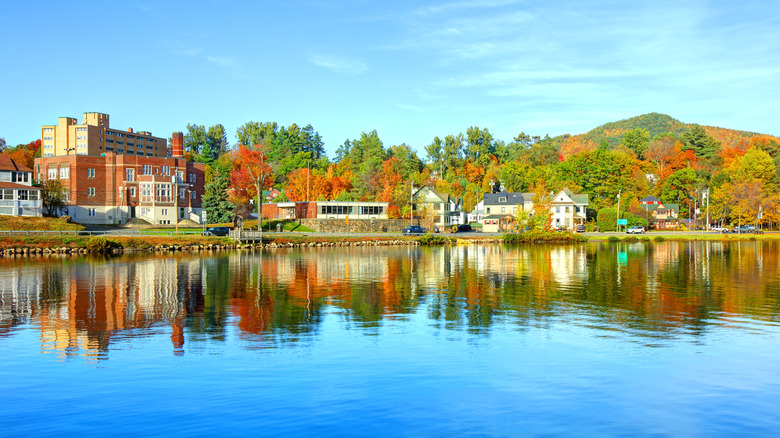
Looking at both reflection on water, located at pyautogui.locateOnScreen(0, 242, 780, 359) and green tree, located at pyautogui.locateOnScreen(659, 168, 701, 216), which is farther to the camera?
green tree, located at pyautogui.locateOnScreen(659, 168, 701, 216)

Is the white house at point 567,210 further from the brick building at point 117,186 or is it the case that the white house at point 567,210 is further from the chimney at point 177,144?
the chimney at point 177,144

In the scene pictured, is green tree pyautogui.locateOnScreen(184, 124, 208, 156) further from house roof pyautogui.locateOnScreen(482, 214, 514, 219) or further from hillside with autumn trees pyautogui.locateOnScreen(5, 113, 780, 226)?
house roof pyautogui.locateOnScreen(482, 214, 514, 219)

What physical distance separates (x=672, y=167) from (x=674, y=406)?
161437 mm

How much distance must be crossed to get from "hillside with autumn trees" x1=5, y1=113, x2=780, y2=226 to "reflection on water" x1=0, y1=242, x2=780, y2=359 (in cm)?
5096

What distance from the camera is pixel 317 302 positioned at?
96.7 ft

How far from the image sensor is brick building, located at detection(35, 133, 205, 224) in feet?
297

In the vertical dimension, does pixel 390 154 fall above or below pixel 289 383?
above

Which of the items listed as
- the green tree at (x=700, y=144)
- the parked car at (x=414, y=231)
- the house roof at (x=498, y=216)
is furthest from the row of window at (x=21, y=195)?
the green tree at (x=700, y=144)

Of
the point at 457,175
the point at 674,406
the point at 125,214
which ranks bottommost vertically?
the point at 674,406

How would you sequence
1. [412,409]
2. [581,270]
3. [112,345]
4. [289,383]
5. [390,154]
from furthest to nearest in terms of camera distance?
[390,154] < [581,270] < [112,345] < [289,383] < [412,409]

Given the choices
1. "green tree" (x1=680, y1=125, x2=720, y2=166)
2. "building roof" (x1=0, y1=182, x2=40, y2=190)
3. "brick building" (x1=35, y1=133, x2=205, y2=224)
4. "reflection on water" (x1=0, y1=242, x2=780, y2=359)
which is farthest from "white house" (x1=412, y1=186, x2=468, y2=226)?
"green tree" (x1=680, y1=125, x2=720, y2=166)

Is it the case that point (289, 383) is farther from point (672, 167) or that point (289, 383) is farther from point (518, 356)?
point (672, 167)

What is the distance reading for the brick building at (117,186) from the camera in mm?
90562

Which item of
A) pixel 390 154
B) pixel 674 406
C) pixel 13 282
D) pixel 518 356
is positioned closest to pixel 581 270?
pixel 518 356
